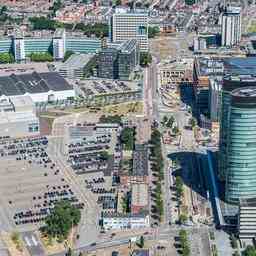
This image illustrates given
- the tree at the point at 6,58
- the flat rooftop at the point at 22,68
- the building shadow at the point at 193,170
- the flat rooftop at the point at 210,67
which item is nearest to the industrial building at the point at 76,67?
the flat rooftop at the point at 22,68

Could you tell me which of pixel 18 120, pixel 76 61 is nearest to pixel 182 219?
pixel 18 120

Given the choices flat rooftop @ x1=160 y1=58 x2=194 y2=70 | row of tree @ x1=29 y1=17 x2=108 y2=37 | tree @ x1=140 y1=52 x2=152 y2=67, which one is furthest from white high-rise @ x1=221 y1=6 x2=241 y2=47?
row of tree @ x1=29 y1=17 x2=108 y2=37

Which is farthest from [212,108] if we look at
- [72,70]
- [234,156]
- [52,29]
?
[52,29]

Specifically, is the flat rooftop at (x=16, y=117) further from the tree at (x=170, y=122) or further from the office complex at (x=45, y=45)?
the office complex at (x=45, y=45)

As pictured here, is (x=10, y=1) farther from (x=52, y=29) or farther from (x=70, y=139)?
(x=70, y=139)

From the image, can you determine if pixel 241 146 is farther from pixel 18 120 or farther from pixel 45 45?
pixel 45 45
